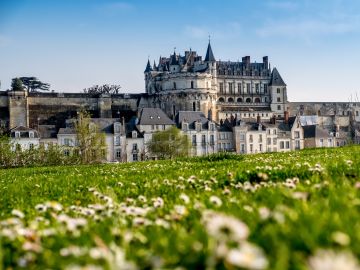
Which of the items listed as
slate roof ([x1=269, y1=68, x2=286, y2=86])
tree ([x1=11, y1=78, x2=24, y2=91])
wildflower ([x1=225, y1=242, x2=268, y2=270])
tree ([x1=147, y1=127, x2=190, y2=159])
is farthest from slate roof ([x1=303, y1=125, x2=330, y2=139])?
wildflower ([x1=225, y1=242, x2=268, y2=270])

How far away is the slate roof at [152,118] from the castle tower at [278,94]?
186 ft

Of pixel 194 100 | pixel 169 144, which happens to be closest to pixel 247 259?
pixel 169 144

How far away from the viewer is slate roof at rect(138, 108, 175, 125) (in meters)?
91.1

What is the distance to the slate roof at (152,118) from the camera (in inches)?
3585

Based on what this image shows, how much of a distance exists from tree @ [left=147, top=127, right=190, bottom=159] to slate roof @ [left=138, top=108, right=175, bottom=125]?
7226mm

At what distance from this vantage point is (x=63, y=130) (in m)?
84.9

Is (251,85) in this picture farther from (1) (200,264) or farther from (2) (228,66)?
(1) (200,264)

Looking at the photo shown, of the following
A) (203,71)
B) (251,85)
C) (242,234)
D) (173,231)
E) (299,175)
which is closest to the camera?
(242,234)

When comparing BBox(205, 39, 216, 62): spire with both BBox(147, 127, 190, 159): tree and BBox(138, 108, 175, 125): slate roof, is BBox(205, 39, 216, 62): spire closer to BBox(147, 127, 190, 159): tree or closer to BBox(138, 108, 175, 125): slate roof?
BBox(138, 108, 175, 125): slate roof

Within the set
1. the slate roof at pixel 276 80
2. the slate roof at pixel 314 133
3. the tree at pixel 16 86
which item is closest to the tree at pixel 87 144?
the slate roof at pixel 314 133

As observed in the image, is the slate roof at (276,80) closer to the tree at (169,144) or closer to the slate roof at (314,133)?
the slate roof at (314,133)

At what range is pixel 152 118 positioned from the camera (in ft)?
302

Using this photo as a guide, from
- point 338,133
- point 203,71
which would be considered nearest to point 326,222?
point 338,133

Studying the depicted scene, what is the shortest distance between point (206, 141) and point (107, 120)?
18.8 metres
